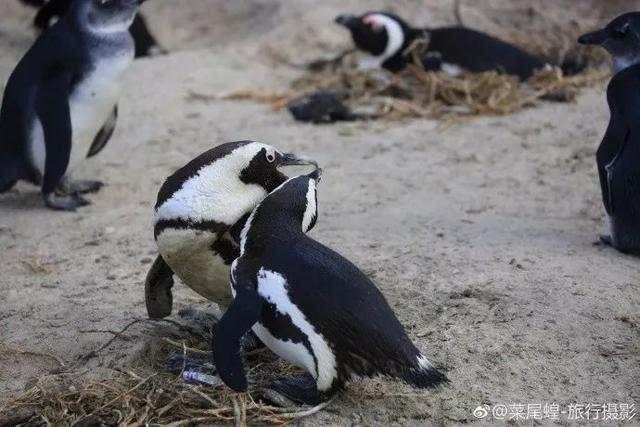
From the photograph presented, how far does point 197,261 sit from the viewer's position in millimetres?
2865

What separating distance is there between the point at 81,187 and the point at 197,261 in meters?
2.51

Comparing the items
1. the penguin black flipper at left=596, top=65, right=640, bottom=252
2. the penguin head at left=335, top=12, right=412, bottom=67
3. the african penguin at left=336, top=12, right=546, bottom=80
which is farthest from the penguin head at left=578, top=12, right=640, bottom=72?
the penguin head at left=335, top=12, right=412, bottom=67

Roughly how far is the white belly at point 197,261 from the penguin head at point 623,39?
248 centimetres

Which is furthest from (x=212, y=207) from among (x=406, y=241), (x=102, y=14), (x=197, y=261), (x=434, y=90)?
(x=434, y=90)

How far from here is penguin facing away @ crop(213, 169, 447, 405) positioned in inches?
97.6

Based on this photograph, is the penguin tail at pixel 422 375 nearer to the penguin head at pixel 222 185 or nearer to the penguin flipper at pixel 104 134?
the penguin head at pixel 222 185

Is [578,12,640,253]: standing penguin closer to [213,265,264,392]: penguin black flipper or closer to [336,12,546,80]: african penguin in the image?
[213,265,264,392]: penguin black flipper

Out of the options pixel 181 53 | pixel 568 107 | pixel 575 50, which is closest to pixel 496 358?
pixel 568 107

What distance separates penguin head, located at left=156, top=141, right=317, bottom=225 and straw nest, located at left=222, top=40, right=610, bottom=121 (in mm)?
3323

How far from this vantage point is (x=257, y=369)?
2.88m

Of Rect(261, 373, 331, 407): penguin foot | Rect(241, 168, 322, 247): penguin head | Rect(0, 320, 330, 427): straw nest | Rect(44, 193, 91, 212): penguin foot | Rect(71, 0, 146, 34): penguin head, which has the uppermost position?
Rect(241, 168, 322, 247): penguin head

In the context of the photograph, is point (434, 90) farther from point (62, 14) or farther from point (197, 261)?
point (197, 261)

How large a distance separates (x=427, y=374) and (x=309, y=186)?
0.63 metres

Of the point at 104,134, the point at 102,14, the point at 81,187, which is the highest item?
the point at 102,14
